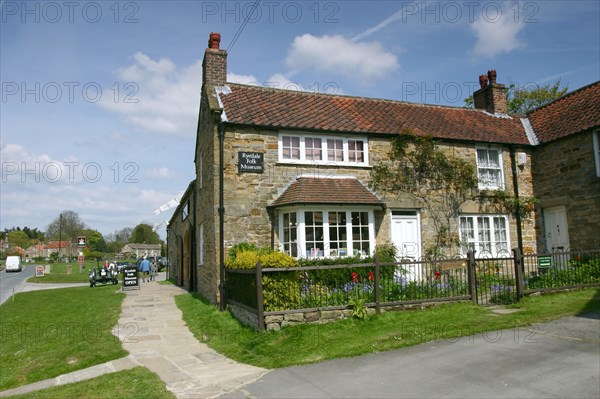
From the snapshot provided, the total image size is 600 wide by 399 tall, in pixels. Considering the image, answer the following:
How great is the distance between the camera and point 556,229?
17.7 m

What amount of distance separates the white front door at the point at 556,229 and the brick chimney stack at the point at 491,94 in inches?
208

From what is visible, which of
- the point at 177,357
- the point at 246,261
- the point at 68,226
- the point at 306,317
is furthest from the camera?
the point at 68,226

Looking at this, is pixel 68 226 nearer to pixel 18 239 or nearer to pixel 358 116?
pixel 18 239

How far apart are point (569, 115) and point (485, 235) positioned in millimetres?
5848

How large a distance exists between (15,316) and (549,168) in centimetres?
A: 2099

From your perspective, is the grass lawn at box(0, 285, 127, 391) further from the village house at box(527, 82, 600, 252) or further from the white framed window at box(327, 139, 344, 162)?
the village house at box(527, 82, 600, 252)

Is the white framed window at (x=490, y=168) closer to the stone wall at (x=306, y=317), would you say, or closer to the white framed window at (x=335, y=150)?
the white framed window at (x=335, y=150)

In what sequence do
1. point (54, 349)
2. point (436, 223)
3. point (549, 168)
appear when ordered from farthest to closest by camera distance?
point (549, 168)
point (436, 223)
point (54, 349)

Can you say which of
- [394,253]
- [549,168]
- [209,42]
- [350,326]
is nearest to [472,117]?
[549,168]

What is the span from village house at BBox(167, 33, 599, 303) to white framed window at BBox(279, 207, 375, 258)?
3 cm

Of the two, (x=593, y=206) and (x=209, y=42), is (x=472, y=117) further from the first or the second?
(x=209, y=42)

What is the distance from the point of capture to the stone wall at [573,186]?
16.1 meters

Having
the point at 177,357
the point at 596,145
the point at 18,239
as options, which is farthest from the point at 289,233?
the point at 18,239

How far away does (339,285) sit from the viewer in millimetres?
11289
